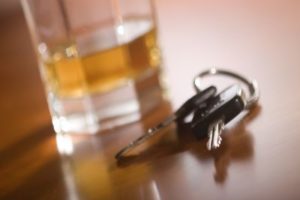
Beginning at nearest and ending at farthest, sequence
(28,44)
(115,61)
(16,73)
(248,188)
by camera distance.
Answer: (248,188), (115,61), (16,73), (28,44)

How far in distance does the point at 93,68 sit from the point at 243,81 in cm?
Result: 12

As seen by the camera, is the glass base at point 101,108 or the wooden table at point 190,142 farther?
the glass base at point 101,108

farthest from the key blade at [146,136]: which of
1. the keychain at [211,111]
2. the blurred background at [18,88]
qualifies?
the blurred background at [18,88]

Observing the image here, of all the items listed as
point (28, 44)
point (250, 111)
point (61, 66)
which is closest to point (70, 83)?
point (61, 66)

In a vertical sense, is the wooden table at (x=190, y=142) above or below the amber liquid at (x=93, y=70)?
below

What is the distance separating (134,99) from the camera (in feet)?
1.70

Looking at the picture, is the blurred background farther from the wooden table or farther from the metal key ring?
the metal key ring

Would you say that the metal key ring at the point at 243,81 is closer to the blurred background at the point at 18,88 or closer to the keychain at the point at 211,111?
the keychain at the point at 211,111

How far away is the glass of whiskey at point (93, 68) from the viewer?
20.1 inches

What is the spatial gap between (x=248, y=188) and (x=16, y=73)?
0.39 meters

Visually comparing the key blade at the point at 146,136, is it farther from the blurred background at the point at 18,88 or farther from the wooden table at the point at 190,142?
the blurred background at the point at 18,88

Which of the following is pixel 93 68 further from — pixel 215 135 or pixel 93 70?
pixel 215 135

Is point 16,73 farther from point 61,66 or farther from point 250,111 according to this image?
point 250,111

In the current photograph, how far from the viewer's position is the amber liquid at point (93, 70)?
0.51 metres
